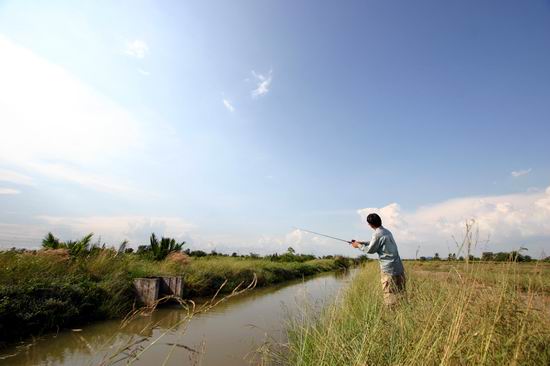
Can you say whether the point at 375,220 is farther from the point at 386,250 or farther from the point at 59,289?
the point at 59,289

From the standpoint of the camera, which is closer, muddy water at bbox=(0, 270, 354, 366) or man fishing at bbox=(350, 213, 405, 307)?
muddy water at bbox=(0, 270, 354, 366)

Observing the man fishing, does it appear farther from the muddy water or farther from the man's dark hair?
the muddy water

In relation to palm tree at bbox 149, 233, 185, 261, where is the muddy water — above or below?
below

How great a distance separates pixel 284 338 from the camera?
5297 mm

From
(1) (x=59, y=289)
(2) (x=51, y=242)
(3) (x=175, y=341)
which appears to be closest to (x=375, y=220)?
(3) (x=175, y=341)

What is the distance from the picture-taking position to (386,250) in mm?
5102

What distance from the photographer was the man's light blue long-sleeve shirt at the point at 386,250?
502cm

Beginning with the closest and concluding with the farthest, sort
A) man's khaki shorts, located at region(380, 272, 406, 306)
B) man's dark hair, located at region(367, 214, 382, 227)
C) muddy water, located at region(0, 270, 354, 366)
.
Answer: muddy water, located at region(0, 270, 354, 366) < man's khaki shorts, located at region(380, 272, 406, 306) < man's dark hair, located at region(367, 214, 382, 227)

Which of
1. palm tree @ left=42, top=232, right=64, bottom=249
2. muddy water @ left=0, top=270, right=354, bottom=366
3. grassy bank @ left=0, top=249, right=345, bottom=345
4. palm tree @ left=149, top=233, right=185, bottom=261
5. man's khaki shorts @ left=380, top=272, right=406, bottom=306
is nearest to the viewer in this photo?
muddy water @ left=0, top=270, right=354, bottom=366

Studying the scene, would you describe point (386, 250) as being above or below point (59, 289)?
above

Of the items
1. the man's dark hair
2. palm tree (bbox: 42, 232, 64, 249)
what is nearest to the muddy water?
the man's dark hair

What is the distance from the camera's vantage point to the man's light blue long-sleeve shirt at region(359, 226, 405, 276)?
5023 millimetres

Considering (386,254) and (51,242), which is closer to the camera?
(386,254)

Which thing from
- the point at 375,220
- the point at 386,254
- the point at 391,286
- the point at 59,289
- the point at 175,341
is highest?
the point at 375,220
